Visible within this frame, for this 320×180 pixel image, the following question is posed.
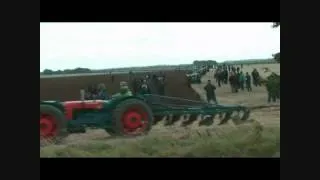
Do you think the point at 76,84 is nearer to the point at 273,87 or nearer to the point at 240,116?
the point at 240,116

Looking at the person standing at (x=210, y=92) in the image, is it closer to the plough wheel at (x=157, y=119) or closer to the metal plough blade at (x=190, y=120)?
the metal plough blade at (x=190, y=120)

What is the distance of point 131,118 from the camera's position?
9.88 m

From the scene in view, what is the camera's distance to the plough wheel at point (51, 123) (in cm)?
959

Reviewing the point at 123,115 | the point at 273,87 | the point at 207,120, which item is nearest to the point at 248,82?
the point at 273,87

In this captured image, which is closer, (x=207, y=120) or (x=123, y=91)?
(x=123, y=91)

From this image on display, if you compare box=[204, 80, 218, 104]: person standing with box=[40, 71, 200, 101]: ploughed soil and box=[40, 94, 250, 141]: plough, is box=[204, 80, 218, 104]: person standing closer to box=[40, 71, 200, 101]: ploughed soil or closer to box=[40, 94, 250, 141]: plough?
box=[40, 94, 250, 141]: plough

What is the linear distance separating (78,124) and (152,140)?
4.09ft

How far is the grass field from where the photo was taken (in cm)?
958

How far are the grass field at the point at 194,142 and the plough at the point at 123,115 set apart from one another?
0.13 metres

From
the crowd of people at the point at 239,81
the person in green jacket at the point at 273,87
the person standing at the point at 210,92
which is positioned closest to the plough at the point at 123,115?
the person standing at the point at 210,92

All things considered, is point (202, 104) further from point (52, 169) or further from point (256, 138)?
point (52, 169)

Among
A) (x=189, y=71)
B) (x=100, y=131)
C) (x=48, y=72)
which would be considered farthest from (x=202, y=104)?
(x=48, y=72)

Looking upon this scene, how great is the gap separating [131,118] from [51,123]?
1.30m

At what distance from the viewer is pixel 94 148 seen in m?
9.62
